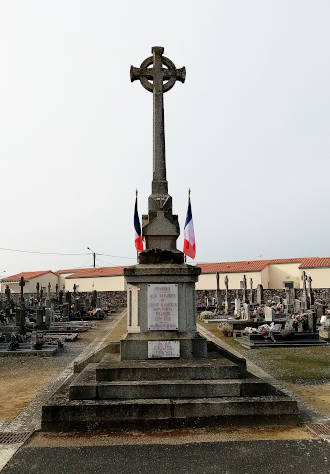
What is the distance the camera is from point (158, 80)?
8898 mm

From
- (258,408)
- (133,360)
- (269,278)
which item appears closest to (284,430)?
(258,408)

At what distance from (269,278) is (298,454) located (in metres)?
55.8

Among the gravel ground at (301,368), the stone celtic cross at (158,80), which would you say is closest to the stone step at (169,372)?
the gravel ground at (301,368)

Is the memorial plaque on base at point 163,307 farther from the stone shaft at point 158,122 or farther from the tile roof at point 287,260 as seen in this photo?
the tile roof at point 287,260

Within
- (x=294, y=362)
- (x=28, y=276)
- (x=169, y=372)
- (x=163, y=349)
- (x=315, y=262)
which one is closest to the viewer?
(x=169, y=372)

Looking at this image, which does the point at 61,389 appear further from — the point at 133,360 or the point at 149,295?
the point at 149,295

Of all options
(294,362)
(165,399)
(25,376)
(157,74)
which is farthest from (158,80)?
(294,362)

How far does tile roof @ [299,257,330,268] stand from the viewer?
53.9 metres

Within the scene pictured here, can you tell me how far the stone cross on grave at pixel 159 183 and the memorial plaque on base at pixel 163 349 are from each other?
1.54m

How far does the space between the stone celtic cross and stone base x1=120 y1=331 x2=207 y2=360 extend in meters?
3.38

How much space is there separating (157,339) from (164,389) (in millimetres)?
1214

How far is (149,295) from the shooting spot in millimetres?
7645

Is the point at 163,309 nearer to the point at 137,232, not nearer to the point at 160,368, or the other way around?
the point at 160,368

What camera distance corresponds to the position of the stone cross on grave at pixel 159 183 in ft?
26.1
